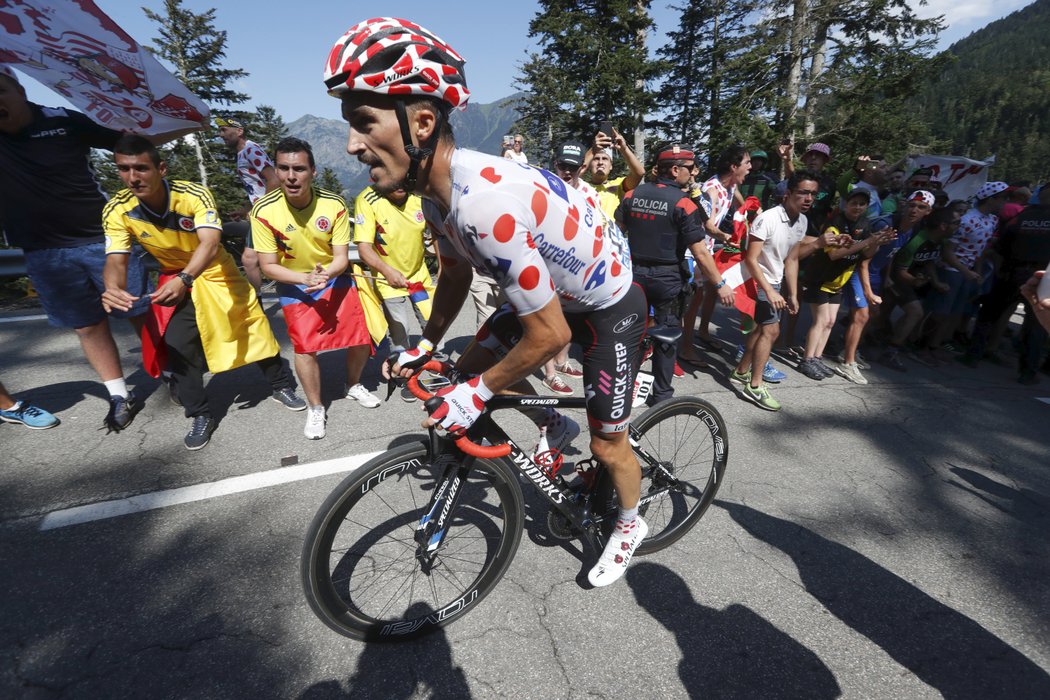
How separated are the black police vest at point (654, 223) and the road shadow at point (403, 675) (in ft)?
10.9

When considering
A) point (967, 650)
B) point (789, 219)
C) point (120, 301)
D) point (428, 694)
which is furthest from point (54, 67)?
point (967, 650)

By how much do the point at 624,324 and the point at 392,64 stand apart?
1342mm

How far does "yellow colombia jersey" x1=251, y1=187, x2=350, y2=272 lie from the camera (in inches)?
137

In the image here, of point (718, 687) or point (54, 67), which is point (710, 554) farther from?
point (54, 67)

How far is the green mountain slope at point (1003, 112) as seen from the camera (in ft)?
278

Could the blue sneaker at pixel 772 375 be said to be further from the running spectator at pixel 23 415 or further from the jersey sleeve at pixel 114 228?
the running spectator at pixel 23 415

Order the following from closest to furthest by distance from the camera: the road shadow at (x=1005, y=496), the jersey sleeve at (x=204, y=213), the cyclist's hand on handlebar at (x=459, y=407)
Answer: the cyclist's hand on handlebar at (x=459, y=407) < the road shadow at (x=1005, y=496) < the jersey sleeve at (x=204, y=213)

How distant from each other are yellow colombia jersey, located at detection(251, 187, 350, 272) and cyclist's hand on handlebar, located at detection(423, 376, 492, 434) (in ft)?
8.19

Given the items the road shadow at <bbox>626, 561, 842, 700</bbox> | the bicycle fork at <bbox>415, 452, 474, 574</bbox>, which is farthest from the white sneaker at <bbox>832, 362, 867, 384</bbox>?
the bicycle fork at <bbox>415, 452, 474, 574</bbox>

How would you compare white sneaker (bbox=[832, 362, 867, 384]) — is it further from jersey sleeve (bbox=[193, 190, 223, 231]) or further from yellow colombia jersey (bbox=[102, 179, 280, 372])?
jersey sleeve (bbox=[193, 190, 223, 231])

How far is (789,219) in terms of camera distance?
4379 mm

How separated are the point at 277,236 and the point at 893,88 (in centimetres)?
2277

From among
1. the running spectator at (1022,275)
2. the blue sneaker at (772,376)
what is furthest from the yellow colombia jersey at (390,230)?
the running spectator at (1022,275)

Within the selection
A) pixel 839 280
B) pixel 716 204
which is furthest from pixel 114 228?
pixel 839 280
